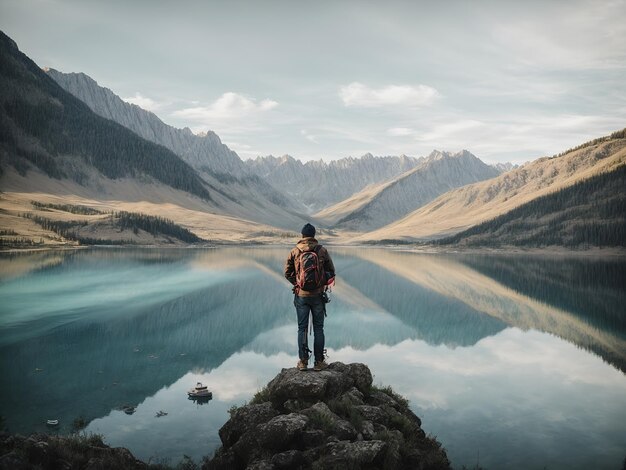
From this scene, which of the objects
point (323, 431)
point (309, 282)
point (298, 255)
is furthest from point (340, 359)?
point (323, 431)

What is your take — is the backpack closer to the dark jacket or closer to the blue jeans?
the dark jacket

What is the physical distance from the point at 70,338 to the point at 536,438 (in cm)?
3725

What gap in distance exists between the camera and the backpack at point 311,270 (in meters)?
17.0

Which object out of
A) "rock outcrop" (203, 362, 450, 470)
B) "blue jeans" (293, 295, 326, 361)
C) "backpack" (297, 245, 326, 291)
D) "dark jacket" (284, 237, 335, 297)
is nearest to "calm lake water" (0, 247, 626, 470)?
A: "rock outcrop" (203, 362, 450, 470)

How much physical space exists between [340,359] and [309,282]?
66.3 feet

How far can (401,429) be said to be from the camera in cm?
1609

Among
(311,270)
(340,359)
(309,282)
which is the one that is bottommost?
(340,359)

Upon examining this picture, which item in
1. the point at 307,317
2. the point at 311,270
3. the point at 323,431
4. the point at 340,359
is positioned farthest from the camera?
the point at 340,359

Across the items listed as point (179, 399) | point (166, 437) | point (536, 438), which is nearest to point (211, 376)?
point (179, 399)

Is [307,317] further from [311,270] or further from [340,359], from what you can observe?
[340,359]

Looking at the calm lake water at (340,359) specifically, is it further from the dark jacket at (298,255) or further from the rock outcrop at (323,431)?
the dark jacket at (298,255)

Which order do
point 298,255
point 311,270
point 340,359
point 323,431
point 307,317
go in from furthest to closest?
point 340,359 < point 307,317 < point 298,255 < point 311,270 < point 323,431

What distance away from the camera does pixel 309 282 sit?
17.0m

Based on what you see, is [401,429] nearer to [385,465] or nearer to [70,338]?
[385,465]
